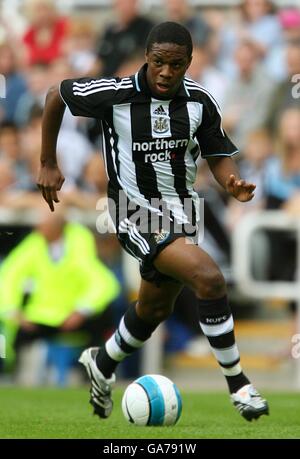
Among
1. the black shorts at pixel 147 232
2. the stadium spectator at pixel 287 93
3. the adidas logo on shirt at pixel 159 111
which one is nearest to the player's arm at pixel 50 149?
the black shorts at pixel 147 232

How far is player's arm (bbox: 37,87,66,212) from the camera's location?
706cm

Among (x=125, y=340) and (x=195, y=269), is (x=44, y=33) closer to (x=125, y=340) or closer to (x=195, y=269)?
(x=125, y=340)

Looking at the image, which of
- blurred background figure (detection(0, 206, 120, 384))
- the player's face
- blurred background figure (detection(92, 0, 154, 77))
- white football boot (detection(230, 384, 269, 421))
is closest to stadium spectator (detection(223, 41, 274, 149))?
blurred background figure (detection(92, 0, 154, 77))

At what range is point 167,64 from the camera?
21.9 feet

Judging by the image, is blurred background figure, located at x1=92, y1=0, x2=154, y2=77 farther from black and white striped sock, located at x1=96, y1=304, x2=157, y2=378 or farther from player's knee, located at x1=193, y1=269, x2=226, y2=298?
player's knee, located at x1=193, y1=269, x2=226, y2=298

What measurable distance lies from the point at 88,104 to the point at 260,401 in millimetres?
2103

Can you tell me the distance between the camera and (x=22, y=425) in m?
6.79

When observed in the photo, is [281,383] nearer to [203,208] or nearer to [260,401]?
[203,208]

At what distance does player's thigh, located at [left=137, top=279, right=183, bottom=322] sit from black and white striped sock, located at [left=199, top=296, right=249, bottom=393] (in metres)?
0.47

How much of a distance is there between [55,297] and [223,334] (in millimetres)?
4598

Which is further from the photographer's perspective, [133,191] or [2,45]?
[2,45]

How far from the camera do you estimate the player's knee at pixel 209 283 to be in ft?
21.4

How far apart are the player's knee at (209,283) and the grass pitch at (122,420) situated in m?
0.80
